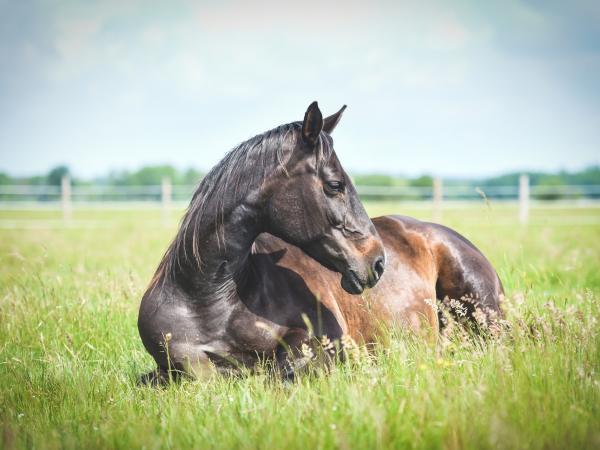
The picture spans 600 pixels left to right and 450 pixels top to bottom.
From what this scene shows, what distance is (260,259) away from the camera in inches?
135

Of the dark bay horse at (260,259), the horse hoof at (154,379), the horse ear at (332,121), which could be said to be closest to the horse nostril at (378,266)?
the dark bay horse at (260,259)

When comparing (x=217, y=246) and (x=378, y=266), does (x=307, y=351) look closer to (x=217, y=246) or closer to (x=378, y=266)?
(x=378, y=266)

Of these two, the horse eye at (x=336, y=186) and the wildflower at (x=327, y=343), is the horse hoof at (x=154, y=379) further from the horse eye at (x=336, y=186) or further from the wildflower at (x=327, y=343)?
the horse eye at (x=336, y=186)

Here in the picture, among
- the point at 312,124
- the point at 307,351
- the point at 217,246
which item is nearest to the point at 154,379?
the point at 217,246

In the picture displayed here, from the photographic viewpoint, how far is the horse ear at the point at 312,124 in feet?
9.07

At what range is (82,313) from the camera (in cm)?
464

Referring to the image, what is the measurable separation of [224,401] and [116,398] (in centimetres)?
76

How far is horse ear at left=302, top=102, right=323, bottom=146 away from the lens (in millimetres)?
2766

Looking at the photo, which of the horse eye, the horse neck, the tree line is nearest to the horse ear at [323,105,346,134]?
the horse eye

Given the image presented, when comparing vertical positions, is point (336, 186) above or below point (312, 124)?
below

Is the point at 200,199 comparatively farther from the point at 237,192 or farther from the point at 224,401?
the point at 224,401

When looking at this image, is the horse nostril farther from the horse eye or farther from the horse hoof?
the horse hoof

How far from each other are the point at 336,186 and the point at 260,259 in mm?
842

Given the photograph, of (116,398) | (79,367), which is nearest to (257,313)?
(116,398)
